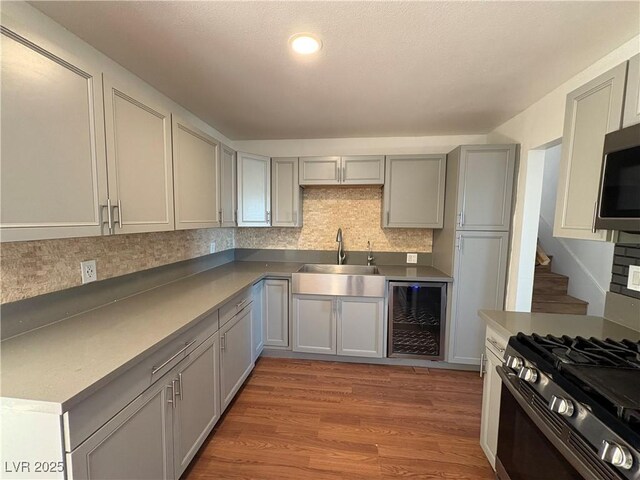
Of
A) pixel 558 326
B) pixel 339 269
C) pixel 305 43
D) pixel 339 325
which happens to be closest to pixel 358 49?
pixel 305 43

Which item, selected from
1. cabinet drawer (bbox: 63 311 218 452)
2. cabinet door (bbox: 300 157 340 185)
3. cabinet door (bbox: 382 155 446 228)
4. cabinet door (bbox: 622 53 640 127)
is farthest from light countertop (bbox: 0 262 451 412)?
cabinet door (bbox: 622 53 640 127)

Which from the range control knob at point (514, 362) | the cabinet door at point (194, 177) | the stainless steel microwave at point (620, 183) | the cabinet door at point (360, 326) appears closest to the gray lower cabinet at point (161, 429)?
the cabinet door at point (194, 177)

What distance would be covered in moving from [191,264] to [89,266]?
0.95 m

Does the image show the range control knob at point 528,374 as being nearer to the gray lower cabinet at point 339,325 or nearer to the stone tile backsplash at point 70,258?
the gray lower cabinet at point 339,325

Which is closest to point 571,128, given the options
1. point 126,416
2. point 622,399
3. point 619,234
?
point 619,234

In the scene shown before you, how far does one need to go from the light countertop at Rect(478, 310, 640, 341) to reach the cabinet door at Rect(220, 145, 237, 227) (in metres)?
2.09

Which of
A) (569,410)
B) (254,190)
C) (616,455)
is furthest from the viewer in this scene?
(254,190)

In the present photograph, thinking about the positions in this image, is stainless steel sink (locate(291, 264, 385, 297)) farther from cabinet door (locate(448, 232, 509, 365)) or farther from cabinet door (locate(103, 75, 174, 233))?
cabinet door (locate(103, 75, 174, 233))

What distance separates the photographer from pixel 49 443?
2.58ft

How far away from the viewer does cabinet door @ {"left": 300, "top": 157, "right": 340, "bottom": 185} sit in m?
2.75

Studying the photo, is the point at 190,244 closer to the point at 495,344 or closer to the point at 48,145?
the point at 48,145

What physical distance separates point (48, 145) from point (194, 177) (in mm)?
933

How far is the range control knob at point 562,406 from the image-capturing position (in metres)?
0.84

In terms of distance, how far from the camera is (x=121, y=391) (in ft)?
3.21
